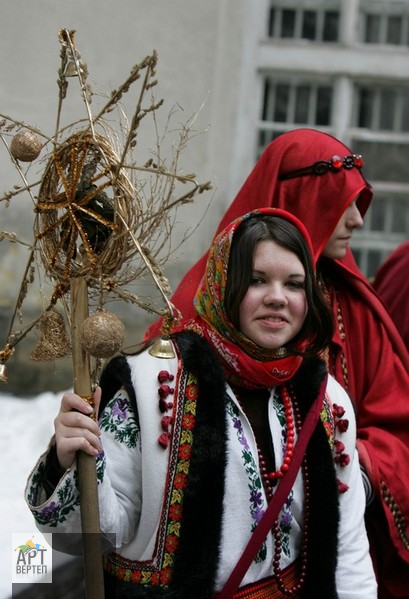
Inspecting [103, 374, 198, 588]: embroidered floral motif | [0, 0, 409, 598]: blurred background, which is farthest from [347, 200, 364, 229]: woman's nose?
[0, 0, 409, 598]: blurred background

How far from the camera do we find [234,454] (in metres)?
2.13

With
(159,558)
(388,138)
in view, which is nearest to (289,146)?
(159,558)

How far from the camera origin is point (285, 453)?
86.5 inches

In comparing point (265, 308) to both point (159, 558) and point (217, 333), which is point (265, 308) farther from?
point (159, 558)

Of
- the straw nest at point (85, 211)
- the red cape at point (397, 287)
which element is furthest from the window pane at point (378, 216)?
the straw nest at point (85, 211)

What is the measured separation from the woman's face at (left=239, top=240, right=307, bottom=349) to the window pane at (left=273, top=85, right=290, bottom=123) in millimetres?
3025

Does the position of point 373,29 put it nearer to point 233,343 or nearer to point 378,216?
point 378,216

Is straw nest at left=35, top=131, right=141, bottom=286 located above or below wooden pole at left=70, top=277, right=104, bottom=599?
above

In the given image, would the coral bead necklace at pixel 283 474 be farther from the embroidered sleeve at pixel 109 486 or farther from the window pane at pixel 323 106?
the window pane at pixel 323 106

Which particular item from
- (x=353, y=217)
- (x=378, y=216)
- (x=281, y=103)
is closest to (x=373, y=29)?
(x=281, y=103)

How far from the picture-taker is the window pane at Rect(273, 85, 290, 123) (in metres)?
5.11

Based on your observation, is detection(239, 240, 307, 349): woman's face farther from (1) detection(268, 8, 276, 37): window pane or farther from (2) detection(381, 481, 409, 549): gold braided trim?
(1) detection(268, 8, 276, 37): window pane

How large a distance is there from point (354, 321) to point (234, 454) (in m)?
0.89

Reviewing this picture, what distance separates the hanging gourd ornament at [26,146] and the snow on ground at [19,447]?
2.02 metres
